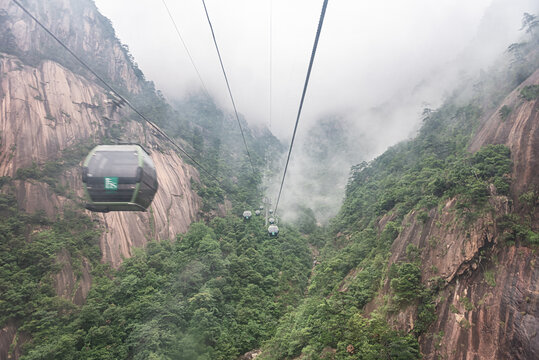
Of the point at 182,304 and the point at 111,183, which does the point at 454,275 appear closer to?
the point at 111,183

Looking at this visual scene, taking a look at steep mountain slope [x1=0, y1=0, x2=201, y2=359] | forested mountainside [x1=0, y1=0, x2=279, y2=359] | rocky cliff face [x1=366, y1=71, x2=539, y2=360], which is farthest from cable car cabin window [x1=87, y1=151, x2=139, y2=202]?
rocky cliff face [x1=366, y1=71, x2=539, y2=360]

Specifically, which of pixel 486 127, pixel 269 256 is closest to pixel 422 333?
pixel 486 127

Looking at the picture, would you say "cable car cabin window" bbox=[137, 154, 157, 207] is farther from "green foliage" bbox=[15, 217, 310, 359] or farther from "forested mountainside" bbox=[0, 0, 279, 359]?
"green foliage" bbox=[15, 217, 310, 359]

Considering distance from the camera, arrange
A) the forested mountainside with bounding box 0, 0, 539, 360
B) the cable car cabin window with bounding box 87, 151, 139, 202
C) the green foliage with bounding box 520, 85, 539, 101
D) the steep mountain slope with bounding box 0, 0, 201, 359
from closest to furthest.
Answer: the cable car cabin window with bounding box 87, 151, 139, 202 < the forested mountainside with bounding box 0, 0, 539, 360 < the green foliage with bounding box 520, 85, 539, 101 < the steep mountain slope with bounding box 0, 0, 201, 359

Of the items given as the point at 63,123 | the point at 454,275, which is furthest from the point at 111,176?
the point at 63,123

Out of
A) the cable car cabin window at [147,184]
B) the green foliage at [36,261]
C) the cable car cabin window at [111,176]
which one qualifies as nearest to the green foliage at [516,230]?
the cable car cabin window at [147,184]

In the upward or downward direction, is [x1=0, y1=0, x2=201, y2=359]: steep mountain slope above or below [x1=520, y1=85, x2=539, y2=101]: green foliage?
above

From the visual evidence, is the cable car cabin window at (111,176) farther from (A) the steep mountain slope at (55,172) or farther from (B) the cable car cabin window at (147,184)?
(A) the steep mountain slope at (55,172)
